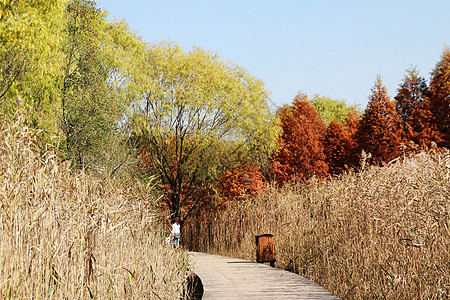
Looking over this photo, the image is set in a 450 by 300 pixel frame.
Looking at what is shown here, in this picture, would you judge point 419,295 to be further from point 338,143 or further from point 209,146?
point 338,143

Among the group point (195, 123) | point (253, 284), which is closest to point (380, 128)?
point (195, 123)

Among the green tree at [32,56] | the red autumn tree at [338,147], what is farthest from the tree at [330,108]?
the green tree at [32,56]

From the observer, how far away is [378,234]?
23.2 ft

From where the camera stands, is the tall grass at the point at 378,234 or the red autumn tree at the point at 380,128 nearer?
the tall grass at the point at 378,234

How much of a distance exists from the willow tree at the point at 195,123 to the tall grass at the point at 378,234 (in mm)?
8436

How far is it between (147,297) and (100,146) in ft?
28.9

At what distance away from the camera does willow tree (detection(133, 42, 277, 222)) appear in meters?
19.4

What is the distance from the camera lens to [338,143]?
3444cm

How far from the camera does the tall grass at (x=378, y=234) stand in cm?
583

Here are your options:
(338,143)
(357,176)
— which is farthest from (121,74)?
(338,143)

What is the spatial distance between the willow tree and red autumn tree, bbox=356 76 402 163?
10.1 m

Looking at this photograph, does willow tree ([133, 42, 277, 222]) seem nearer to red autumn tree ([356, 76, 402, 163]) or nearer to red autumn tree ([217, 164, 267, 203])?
red autumn tree ([217, 164, 267, 203])

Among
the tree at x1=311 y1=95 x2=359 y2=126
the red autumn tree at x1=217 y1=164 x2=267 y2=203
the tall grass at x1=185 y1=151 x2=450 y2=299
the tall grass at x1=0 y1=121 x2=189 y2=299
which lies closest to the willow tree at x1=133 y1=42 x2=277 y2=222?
the red autumn tree at x1=217 y1=164 x2=267 y2=203

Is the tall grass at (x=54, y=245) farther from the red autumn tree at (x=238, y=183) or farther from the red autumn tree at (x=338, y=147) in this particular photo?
the red autumn tree at (x=338, y=147)
